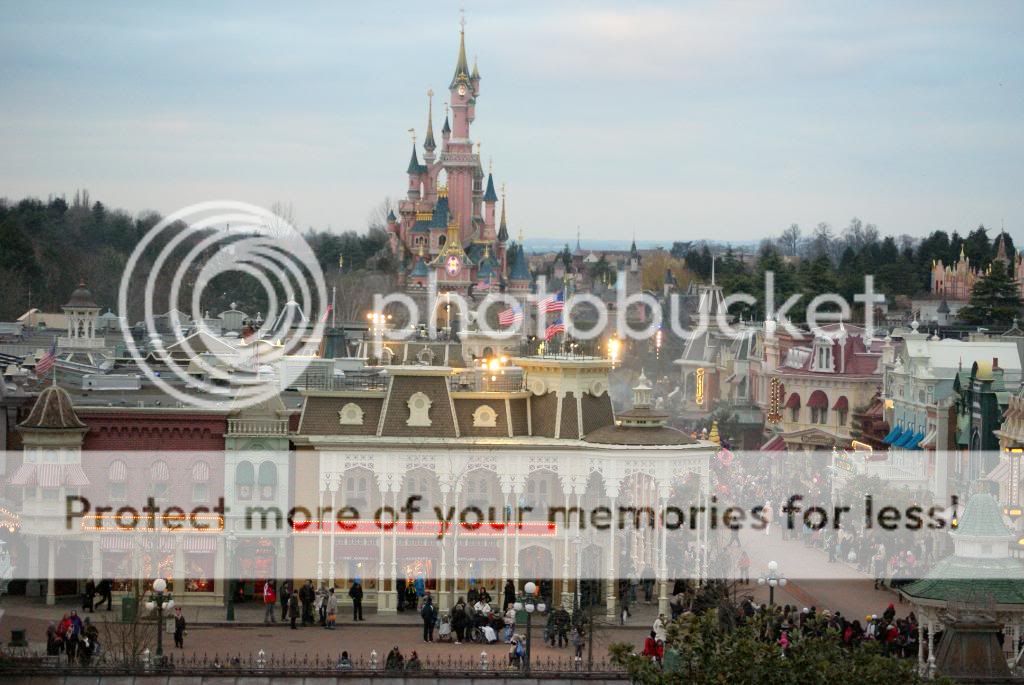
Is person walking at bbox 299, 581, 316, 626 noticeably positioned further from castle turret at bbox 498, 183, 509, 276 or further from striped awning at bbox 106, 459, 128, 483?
castle turret at bbox 498, 183, 509, 276

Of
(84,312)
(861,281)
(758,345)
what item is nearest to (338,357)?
(84,312)

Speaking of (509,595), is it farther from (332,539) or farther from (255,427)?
(255,427)

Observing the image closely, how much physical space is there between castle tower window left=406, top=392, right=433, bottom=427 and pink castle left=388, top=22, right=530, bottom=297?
378 feet

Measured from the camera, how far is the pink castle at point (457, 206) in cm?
18088

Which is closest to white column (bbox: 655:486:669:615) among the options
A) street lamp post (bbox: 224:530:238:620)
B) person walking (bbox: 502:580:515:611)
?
person walking (bbox: 502:580:515:611)

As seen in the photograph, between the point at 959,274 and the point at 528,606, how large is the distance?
397ft

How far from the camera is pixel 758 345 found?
110 m

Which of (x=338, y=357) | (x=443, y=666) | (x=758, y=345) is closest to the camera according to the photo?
(x=443, y=666)

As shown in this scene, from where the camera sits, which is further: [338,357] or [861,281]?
[861,281]

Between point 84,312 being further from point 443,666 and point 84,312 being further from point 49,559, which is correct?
point 443,666

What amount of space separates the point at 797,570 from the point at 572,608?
374 inches

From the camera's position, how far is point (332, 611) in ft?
181

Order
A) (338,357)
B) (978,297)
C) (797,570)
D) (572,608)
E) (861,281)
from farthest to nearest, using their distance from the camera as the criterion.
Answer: (861,281)
(978,297)
(338,357)
(797,570)
(572,608)

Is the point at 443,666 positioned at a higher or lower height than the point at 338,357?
lower
